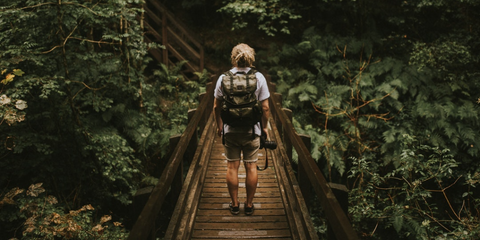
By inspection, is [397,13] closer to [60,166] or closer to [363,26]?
[363,26]

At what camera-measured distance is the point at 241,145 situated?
3.95 meters

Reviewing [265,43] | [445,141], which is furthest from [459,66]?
[265,43]

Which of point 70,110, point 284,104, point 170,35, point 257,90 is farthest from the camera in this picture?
point 170,35

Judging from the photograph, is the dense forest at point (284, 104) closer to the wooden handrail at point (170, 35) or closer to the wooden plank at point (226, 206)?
the wooden handrail at point (170, 35)

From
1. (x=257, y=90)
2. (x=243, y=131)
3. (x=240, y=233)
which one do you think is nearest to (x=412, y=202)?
(x=240, y=233)

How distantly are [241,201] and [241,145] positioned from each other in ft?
3.96

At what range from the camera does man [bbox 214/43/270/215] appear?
370cm

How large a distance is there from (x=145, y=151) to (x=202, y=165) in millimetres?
4188

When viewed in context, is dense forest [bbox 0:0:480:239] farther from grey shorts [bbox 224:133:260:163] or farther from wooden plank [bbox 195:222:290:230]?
grey shorts [bbox 224:133:260:163]

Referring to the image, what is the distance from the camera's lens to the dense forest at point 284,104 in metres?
6.00

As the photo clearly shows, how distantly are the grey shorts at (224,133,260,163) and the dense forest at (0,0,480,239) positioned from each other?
275 cm

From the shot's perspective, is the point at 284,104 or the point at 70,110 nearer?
the point at 70,110

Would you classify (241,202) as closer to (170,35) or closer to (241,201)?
(241,201)

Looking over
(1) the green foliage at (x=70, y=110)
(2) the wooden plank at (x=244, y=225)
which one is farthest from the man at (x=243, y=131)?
(1) the green foliage at (x=70, y=110)
